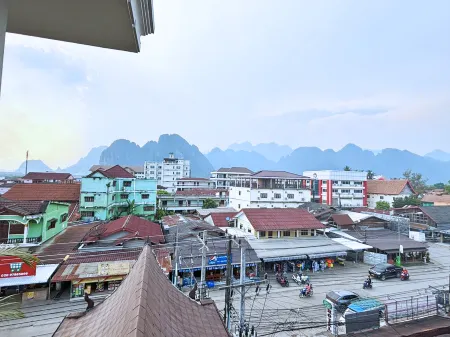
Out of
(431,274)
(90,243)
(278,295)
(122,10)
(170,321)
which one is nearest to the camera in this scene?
(122,10)

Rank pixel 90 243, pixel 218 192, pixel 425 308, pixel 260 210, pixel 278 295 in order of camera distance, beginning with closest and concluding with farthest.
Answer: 1. pixel 425 308
2. pixel 278 295
3. pixel 90 243
4. pixel 260 210
5. pixel 218 192

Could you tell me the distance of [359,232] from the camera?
2670cm

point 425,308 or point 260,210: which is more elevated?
point 260,210

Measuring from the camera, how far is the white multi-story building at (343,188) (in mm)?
50688

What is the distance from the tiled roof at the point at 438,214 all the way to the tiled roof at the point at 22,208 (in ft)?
136

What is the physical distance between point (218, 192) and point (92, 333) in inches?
1696

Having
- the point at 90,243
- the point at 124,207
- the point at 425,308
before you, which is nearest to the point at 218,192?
the point at 124,207

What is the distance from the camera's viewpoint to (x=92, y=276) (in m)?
13.6

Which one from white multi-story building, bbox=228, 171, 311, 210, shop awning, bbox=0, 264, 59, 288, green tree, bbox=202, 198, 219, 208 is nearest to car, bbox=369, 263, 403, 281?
white multi-story building, bbox=228, 171, 311, 210

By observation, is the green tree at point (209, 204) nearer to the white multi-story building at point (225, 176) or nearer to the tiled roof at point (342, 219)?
the tiled roof at point (342, 219)

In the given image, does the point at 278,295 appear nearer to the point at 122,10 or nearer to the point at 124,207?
the point at 122,10

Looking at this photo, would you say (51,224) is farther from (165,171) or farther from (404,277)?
(165,171)

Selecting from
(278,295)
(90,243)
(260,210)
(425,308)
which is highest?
(260,210)

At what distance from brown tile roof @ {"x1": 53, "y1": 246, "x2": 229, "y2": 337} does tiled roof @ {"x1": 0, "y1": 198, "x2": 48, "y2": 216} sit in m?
15.2
